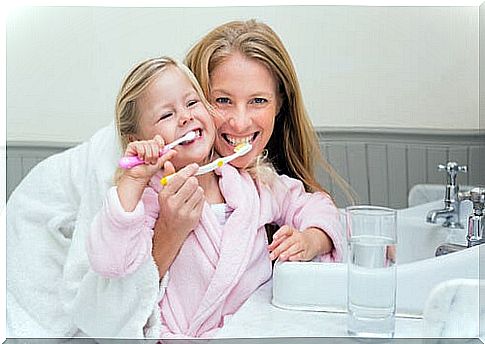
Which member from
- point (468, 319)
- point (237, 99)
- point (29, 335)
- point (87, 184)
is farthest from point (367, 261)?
point (29, 335)

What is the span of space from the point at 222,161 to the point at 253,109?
104 millimetres

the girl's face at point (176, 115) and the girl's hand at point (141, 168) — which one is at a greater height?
the girl's face at point (176, 115)

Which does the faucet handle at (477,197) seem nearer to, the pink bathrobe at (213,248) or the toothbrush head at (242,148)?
the pink bathrobe at (213,248)

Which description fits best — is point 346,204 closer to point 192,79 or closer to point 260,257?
point 260,257

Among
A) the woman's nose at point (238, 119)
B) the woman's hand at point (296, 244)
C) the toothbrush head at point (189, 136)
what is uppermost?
the woman's nose at point (238, 119)

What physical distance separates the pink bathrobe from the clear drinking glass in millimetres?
156

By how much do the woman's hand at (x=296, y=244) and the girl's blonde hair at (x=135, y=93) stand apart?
0.24 m

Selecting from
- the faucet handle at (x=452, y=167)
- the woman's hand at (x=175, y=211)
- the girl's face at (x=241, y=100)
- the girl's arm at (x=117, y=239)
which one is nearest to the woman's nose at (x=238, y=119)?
the girl's face at (x=241, y=100)

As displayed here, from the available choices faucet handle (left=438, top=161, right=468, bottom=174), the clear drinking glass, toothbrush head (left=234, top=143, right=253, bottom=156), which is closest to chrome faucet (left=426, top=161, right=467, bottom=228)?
faucet handle (left=438, top=161, right=468, bottom=174)

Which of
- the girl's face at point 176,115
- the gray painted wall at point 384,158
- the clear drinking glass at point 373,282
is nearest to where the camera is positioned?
the clear drinking glass at point 373,282

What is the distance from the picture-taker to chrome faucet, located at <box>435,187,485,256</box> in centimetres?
171

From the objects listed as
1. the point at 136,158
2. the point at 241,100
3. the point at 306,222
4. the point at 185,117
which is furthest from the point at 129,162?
the point at 306,222

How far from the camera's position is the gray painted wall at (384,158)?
175cm

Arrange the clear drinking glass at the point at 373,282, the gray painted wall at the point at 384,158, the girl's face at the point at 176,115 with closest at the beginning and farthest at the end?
the clear drinking glass at the point at 373,282, the girl's face at the point at 176,115, the gray painted wall at the point at 384,158
